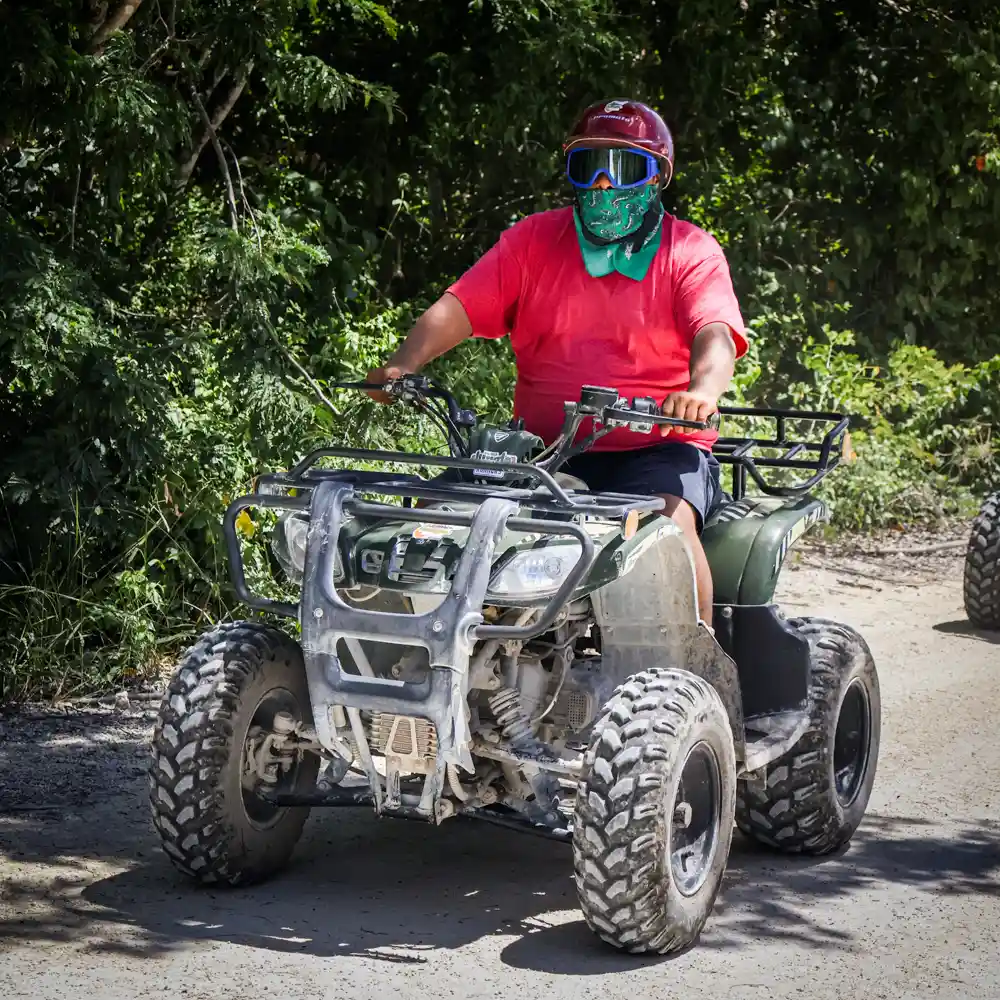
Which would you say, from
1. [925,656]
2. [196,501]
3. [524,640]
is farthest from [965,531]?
[524,640]

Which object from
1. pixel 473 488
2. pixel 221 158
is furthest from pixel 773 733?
pixel 221 158

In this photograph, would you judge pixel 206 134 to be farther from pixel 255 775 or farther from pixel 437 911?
pixel 437 911

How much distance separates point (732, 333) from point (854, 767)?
160 cm

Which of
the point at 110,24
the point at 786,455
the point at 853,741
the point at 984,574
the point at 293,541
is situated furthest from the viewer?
the point at 984,574

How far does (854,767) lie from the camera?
18.8 feet

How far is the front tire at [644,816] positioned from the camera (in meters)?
4.27

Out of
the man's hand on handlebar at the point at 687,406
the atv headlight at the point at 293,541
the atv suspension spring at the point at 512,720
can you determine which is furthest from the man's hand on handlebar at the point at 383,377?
the atv suspension spring at the point at 512,720

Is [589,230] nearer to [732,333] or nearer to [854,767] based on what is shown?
[732,333]

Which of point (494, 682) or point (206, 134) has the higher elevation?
point (206, 134)

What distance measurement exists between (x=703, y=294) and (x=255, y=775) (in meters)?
1.92

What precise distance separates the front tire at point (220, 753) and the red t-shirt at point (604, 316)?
1143 mm

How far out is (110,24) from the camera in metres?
7.52

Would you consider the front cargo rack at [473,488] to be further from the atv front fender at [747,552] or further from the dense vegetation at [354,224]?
the dense vegetation at [354,224]

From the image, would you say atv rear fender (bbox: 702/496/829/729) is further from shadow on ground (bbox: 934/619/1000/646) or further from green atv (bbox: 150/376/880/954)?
shadow on ground (bbox: 934/619/1000/646)
